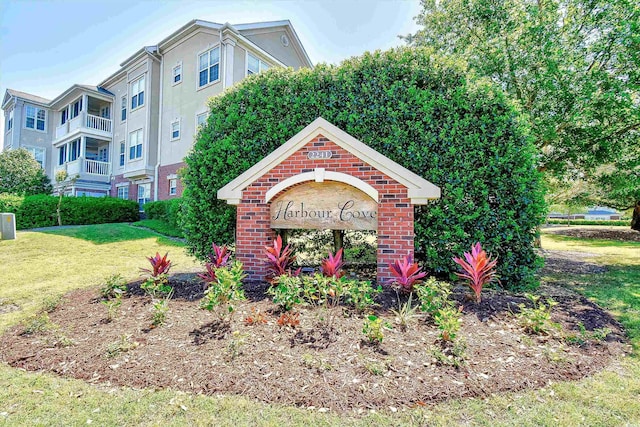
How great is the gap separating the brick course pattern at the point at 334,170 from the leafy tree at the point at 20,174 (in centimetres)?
1965

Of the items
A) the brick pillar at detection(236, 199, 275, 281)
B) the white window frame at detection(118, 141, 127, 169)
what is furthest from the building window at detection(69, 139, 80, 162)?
the brick pillar at detection(236, 199, 275, 281)

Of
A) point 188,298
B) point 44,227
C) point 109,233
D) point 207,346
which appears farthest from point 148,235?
point 207,346

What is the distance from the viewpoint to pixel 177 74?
18.7 meters

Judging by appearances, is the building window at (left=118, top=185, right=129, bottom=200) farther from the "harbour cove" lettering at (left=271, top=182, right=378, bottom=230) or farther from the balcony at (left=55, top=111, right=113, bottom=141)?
the "harbour cove" lettering at (left=271, top=182, right=378, bottom=230)

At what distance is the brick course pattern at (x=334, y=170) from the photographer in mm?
5582

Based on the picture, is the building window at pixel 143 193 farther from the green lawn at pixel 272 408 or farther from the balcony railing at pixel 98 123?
the green lawn at pixel 272 408

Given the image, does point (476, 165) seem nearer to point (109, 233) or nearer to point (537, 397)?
point (537, 397)

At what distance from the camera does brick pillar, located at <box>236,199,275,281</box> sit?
6.18 m

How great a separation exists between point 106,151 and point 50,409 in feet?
88.8

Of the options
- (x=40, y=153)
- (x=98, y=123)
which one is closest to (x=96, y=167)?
(x=98, y=123)

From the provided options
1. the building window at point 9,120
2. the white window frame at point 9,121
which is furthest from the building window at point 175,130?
the building window at point 9,120

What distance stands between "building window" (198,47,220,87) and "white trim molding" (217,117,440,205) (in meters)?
12.4

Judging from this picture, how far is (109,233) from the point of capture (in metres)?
12.7

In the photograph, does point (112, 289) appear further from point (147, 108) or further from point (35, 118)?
point (35, 118)
